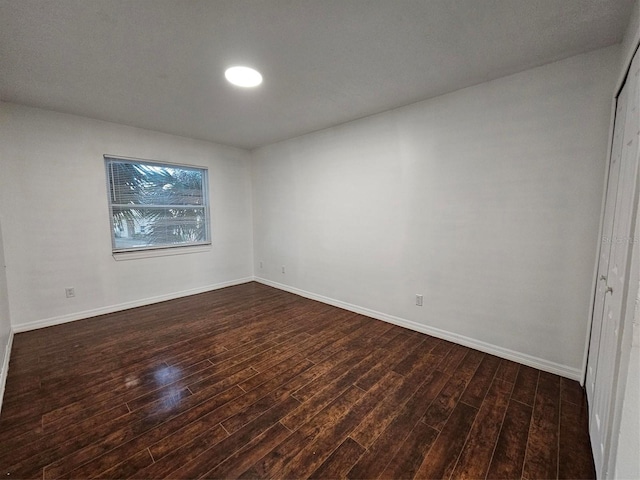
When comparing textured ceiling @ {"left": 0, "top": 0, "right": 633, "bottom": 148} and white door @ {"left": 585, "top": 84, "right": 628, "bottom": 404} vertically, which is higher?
textured ceiling @ {"left": 0, "top": 0, "right": 633, "bottom": 148}

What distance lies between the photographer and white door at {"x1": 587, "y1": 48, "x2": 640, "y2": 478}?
1166 millimetres

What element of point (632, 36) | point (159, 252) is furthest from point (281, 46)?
point (159, 252)

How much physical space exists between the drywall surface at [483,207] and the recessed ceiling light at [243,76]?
1.43 metres

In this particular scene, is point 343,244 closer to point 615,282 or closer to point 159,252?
point 615,282

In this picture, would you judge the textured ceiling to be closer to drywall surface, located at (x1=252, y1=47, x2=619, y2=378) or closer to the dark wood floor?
drywall surface, located at (x1=252, y1=47, x2=619, y2=378)

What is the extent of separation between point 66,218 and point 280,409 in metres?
3.42

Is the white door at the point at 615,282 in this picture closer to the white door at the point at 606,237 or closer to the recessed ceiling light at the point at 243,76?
the white door at the point at 606,237

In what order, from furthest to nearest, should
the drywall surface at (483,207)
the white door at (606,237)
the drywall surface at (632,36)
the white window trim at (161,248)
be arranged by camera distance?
the white window trim at (161,248)
the drywall surface at (483,207)
the white door at (606,237)
the drywall surface at (632,36)

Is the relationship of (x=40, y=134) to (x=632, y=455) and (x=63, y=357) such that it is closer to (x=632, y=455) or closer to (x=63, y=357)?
(x=63, y=357)

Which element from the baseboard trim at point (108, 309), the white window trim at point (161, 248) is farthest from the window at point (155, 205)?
the baseboard trim at point (108, 309)

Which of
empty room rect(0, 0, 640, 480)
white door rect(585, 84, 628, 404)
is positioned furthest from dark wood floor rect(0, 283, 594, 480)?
white door rect(585, 84, 628, 404)

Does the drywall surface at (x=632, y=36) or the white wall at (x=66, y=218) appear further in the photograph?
the white wall at (x=66, y=218)

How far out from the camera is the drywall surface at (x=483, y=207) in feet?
6.64

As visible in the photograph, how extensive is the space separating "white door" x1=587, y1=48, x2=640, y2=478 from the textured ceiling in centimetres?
66
